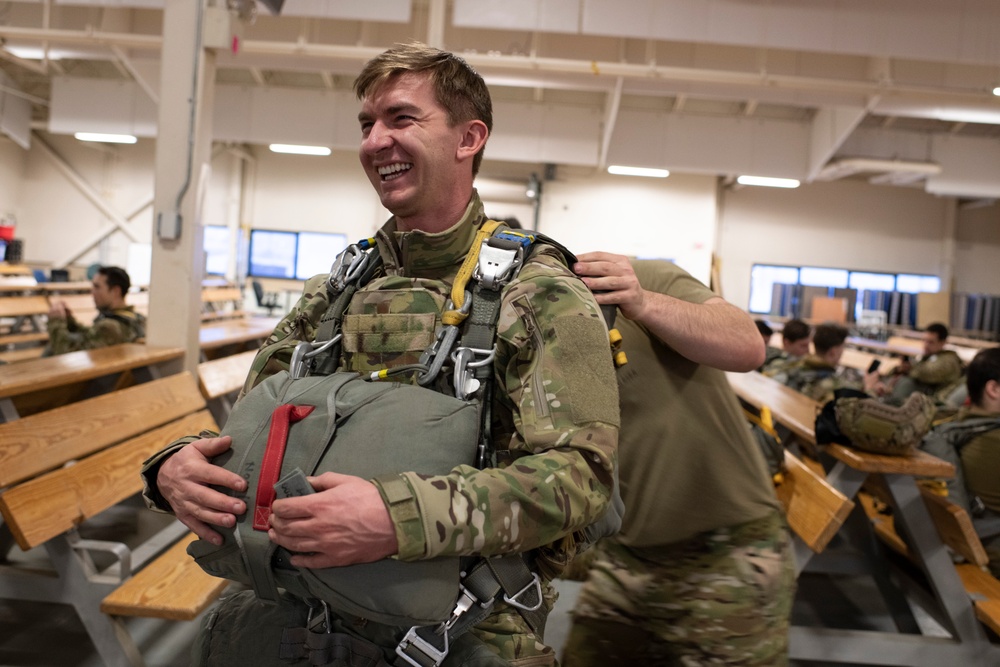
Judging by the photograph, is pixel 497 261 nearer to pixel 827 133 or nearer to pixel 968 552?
pixel 968 552

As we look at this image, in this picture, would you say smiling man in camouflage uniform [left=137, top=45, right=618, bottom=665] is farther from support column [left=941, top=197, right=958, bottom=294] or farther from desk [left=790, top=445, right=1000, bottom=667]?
support column [left=941, top=197, right=958, bottom=294]

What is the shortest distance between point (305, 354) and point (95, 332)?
4.53m

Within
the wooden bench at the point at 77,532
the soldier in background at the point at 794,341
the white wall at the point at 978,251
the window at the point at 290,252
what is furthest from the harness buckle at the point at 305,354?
the white wall at the point at 978,251

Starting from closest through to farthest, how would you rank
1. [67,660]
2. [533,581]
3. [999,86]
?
[533,581] → [67,660] → [999,86]

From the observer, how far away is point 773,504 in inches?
77.5

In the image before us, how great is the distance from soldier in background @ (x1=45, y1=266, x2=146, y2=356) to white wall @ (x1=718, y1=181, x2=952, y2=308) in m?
13.2

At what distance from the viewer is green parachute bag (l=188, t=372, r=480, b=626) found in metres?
1.11

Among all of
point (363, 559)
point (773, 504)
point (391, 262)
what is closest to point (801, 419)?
point (773, 504)

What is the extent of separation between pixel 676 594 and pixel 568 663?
353mm

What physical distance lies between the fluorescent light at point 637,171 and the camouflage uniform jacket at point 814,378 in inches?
306

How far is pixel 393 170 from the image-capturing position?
57.8 inches

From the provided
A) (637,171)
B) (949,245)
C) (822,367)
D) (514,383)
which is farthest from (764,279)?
(514,383)

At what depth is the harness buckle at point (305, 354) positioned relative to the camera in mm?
1436

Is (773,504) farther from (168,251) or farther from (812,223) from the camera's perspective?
(812,223)
